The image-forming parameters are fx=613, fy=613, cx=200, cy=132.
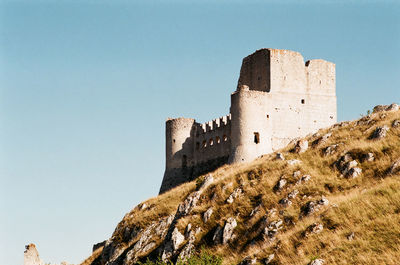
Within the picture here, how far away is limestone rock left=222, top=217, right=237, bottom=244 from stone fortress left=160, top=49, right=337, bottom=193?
1993cm

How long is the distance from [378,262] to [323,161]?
36.4 feet

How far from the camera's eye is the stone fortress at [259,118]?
4512 centimetres

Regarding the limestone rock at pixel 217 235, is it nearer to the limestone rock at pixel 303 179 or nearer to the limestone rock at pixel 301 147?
the limestone rock at pixel 303 179

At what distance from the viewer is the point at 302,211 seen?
886 inches

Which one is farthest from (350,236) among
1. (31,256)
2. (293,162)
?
(31,256)

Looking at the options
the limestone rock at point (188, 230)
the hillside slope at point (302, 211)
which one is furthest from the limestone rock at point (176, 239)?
the limestone rock at point (188, 230)

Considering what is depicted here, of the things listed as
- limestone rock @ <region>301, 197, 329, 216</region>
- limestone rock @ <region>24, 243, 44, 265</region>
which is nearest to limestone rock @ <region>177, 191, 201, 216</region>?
limestone rock @ <region>301, 197, 329, 216</region>

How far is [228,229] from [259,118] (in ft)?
72.8

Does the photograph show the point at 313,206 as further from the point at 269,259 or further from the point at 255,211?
the point at 269,259

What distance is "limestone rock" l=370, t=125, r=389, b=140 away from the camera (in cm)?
2741

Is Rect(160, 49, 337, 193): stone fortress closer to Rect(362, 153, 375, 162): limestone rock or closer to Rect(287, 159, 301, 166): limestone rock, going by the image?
Rect(287, 159, 301, 166): limestone rock

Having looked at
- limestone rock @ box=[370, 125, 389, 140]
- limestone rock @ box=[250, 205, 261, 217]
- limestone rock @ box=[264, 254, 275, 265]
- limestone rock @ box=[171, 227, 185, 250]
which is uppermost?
limestone rock @ box=[370, 125, 389, 140]

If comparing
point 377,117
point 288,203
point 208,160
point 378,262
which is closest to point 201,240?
point 288,203

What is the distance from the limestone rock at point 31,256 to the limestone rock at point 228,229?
55.1 ft
